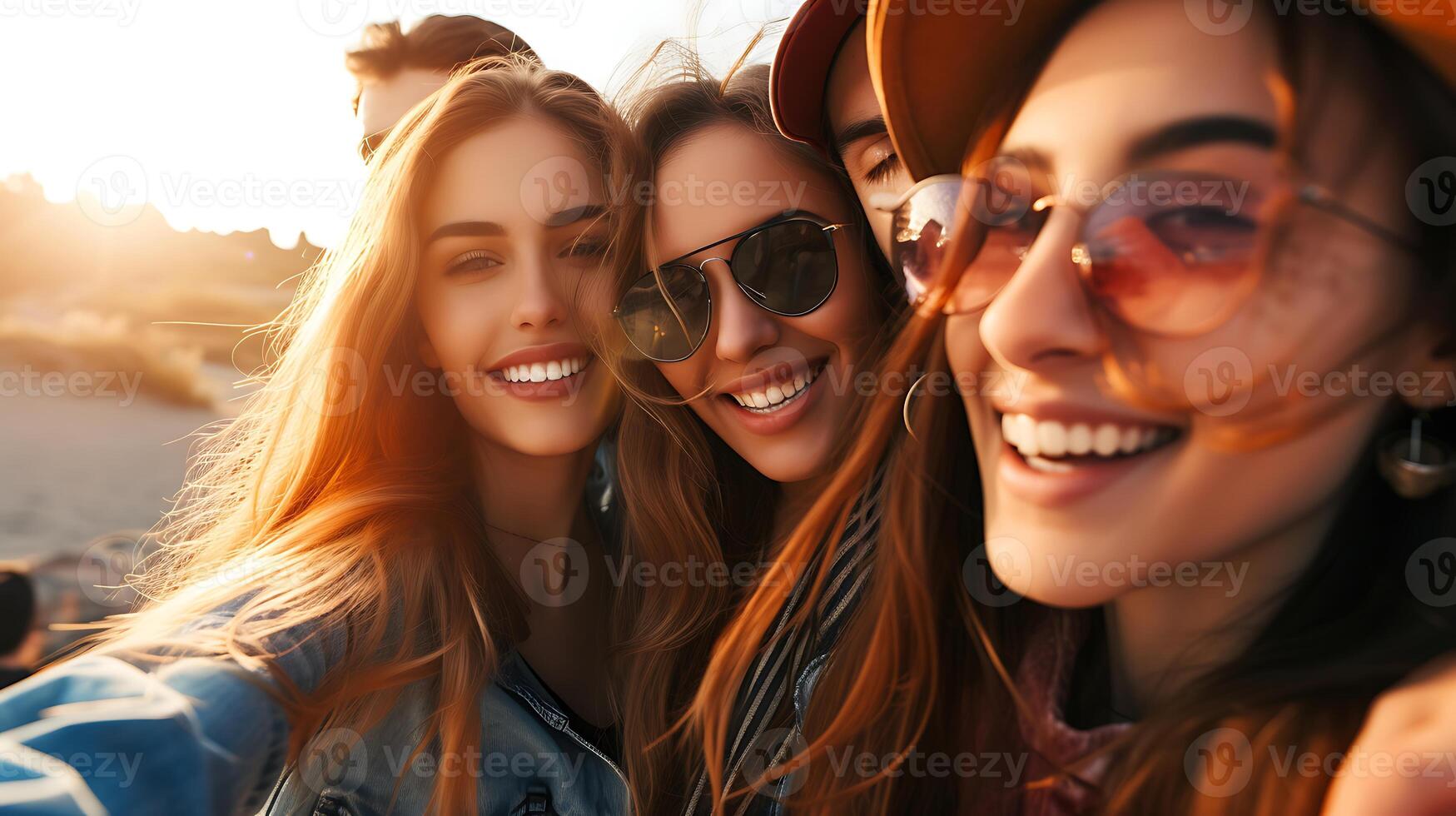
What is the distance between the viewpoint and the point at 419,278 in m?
2.10

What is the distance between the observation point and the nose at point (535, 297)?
1.97 meters

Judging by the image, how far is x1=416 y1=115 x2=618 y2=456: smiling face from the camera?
1.99 metres

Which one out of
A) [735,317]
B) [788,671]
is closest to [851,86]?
[735,317]

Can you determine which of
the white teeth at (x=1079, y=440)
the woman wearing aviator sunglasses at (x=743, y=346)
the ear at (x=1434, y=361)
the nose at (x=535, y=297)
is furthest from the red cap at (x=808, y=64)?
the ear at (x=1434, y=361)

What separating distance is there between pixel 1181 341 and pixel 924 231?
41 centimetres

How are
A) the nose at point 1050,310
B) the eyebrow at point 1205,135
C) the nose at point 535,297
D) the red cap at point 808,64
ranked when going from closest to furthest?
the eyebrow at point 1205,135 → the nose at point 1050,310 → the red cap at point 808,64 → the nose at point 535,297

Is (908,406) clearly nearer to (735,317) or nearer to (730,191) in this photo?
(735,317)

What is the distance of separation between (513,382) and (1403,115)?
5.92ft

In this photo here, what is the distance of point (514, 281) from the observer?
2.02m

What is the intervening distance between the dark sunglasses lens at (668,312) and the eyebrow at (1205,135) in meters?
1.10

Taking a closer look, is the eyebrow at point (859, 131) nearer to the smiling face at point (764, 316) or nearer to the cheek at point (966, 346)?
the smiling face at point (764, 316)

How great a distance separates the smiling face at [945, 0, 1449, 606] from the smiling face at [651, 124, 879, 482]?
2.54 feet

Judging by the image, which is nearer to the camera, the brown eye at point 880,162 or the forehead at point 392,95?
the brown eye at point 880,162

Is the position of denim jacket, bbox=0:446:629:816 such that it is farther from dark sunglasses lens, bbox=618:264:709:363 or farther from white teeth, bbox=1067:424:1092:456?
white teeth, bbox=1067:424:1092:456
